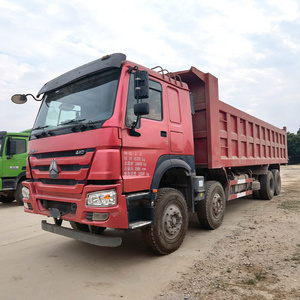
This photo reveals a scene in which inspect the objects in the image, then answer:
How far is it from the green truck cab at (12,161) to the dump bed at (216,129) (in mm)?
6202

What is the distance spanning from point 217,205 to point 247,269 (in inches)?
76.8

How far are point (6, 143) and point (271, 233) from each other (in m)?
7.83

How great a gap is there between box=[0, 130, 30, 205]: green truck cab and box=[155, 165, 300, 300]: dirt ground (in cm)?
695

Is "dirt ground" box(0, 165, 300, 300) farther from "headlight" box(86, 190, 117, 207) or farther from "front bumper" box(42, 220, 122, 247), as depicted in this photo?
"headlight" box(86, 190, 117, 207)

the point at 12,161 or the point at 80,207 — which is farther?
the point at 12,161

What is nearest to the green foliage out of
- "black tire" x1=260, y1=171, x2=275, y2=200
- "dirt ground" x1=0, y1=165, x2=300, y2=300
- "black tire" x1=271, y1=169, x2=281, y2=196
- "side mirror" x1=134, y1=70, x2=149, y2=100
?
"black tire" x1=271, y1=169, x2=281, y2=196

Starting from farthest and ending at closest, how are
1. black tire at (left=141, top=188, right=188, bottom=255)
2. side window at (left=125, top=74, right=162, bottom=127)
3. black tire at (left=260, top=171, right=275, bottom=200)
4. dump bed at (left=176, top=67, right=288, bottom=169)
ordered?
black tire at (left=260, top=171, right=275, bottom=200)
dump bed at (left=176, top=67, right=288, bottom=169)
black tire at (left=141, top=188, right=188, bottom=255)
side window at (left=125, top=74, right=162, bottom=127)

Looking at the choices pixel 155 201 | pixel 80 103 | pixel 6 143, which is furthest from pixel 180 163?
pixel 6 143

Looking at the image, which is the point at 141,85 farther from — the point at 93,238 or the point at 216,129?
the point at 216,129

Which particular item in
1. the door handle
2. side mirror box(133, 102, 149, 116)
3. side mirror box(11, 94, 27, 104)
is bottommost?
the door handle

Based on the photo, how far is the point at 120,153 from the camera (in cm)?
299

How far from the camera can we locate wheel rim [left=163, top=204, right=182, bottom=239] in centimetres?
359

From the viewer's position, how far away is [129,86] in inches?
129

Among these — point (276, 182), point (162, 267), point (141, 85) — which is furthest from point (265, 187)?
point (141, 85)
